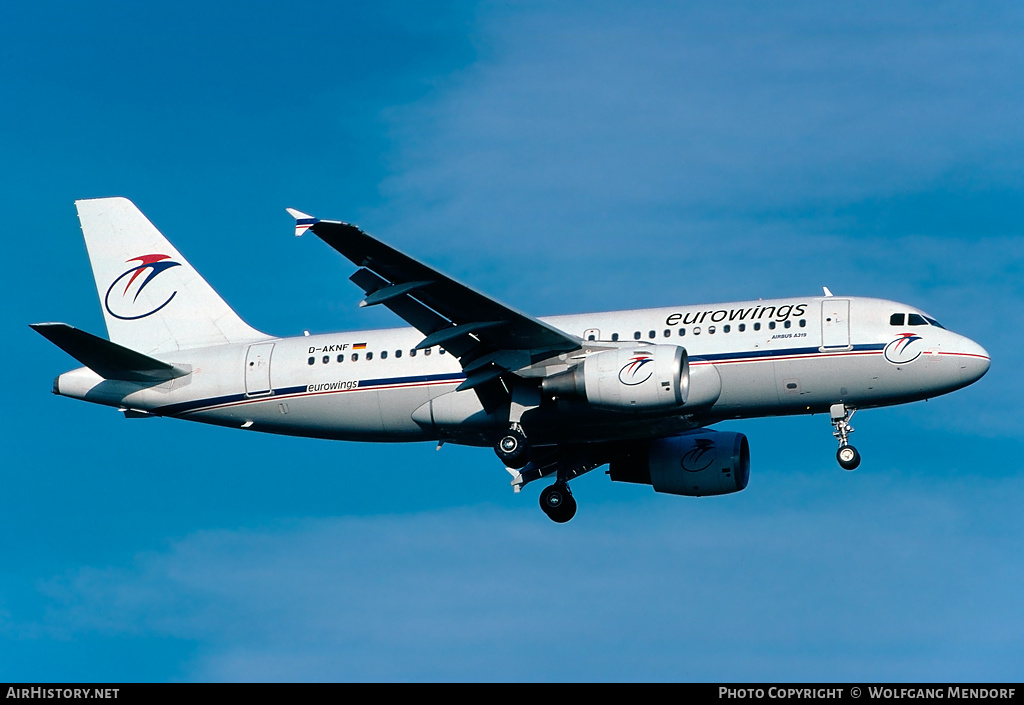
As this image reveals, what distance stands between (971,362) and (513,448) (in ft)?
40.8

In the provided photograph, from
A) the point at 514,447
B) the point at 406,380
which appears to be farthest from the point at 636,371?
the point at 406,380

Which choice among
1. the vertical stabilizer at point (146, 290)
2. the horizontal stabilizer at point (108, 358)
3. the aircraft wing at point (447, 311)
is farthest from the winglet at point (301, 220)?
the vertical stabilizer at point (146, 290)

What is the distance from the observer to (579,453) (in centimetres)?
4516

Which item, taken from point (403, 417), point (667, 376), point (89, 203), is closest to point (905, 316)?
point (667, 376)

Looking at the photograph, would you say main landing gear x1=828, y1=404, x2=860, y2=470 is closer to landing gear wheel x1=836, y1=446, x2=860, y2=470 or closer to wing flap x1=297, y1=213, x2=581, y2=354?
landing gear wheel x1=836, y1=446, x2=860, y2=470

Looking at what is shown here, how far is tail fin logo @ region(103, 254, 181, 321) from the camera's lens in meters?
47.1

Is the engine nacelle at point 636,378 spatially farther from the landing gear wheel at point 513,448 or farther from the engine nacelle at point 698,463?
the engine nacelle at point 698,463

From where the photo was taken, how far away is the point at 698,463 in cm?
4484

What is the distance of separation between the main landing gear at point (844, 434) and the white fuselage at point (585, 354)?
0.29 meters

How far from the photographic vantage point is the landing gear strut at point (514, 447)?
40.4 meters

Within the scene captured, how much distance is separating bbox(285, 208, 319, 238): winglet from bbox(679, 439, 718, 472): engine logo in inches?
623

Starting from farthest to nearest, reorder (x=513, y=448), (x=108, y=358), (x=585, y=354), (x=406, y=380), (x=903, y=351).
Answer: (x=108, y=358), (x=406, y=380), (x=513, y=448), (x=585, y=354), (x=903, y=351)

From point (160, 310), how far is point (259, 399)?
18.5ft

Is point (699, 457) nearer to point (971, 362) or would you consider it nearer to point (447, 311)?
point (971, 362)
